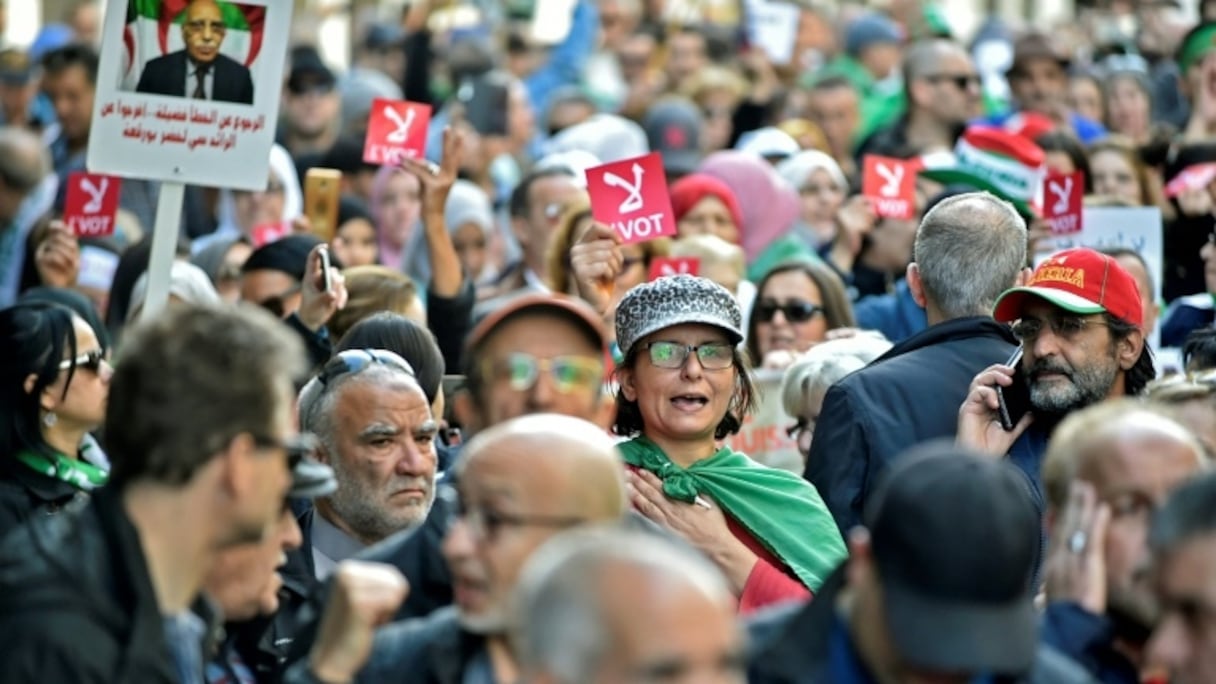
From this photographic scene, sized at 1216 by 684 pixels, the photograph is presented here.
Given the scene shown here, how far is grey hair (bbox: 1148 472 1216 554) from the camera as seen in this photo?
4.48m

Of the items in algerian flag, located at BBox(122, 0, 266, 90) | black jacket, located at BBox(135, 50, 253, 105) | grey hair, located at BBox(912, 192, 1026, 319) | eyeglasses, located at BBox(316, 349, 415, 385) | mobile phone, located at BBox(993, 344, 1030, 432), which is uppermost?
algerian flag, located at BBox(122, 0, 266, 90)

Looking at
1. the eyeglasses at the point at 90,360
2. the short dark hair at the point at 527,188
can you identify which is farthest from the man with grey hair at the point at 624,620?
the short dark hair at the point at 527,188

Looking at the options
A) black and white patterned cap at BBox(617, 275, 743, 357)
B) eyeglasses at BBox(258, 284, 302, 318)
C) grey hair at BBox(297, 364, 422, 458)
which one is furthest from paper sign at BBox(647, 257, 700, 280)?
grey hair at BBox(297, 364, 422, 458)

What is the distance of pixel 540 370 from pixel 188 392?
0.88 meters

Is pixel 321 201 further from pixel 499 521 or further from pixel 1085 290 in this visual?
pixel 499 521

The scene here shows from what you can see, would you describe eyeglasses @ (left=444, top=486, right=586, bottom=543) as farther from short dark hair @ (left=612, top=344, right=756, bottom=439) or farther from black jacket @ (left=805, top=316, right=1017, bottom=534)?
black jacket @ (left=805, top=316, right=1017, bottom=534)

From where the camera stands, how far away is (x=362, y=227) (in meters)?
11.5

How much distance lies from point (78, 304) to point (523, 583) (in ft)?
15.7

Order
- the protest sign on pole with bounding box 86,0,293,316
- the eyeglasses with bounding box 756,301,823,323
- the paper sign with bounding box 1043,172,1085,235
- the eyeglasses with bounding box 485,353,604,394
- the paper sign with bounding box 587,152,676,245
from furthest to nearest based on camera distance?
the paper sign with bounding box 1043,172,1085,235, the eyeglasses with bounding box 756,301,823,323, the paper sign with bounding box 587,152,676,245, the protest sign on pole with bounding box 86,0,293,316, the eyeglasses with bounding box 485,353,604,394

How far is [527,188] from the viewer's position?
1145 centimetres

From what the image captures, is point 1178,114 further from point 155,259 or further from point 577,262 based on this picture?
point 155,259

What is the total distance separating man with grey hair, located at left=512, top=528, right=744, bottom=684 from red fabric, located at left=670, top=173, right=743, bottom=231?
24.7ft

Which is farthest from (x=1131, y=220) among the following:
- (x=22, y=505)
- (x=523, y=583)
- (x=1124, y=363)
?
(x=523, y=583)

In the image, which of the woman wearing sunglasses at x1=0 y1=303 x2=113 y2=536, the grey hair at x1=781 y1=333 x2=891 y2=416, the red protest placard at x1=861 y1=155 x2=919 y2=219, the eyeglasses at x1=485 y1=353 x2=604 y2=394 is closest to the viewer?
the eyeglasses at x1=485 y1=353 x2=604 y2=394
